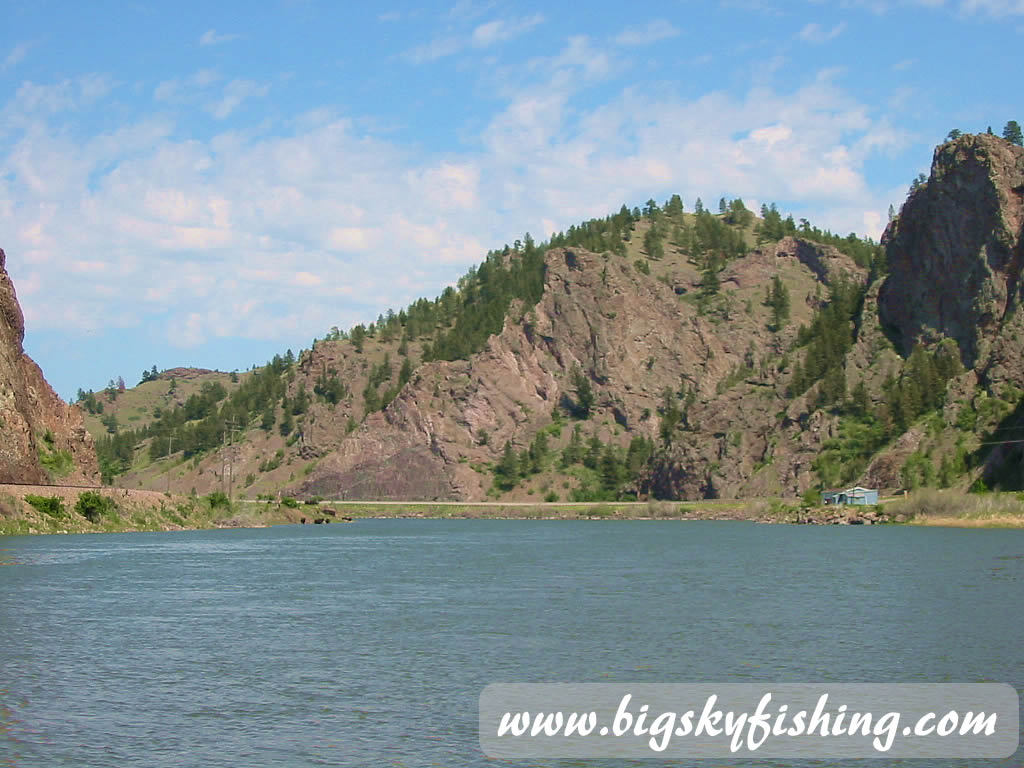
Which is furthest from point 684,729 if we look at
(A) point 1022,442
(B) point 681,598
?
(A) point 1022,442

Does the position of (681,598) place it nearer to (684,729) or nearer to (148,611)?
(148,611)

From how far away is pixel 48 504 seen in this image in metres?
117

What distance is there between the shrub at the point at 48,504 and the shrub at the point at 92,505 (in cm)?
355

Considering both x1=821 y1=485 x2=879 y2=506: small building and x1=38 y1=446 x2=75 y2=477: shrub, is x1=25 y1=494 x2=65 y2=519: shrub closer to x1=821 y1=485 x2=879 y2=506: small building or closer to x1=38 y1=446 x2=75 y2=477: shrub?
x1=38 y1=446 x2=75 y2=477: shrub

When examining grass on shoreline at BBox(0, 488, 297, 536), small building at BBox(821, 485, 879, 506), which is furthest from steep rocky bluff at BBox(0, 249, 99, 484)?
small building at BBox(821, 485, 879, 506)

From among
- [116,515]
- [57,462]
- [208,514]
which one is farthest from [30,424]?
[208,514]

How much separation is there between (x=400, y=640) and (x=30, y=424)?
327ft

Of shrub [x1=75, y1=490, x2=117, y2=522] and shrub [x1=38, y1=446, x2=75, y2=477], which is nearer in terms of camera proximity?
shrub [x1=75, y1=490, x2=117, y2=522]

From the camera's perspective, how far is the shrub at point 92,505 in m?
123

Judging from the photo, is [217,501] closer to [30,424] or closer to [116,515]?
[116,515]

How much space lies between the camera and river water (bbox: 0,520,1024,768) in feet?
90.7

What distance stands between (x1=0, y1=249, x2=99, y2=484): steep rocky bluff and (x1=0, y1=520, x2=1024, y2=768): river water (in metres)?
29.9

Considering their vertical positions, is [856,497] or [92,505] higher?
[92,505]

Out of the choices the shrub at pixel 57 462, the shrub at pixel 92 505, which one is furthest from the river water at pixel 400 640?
the shrub at pixel 57 462
